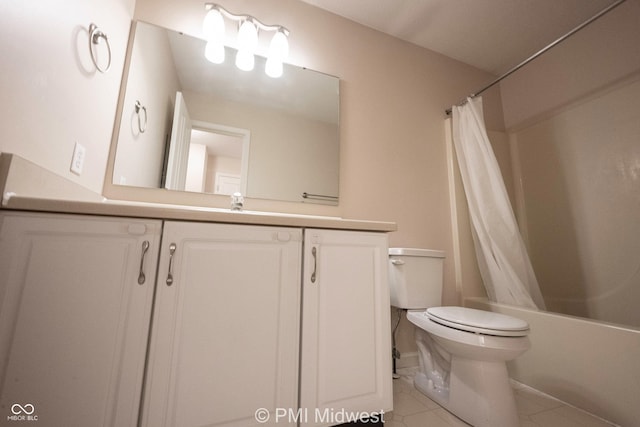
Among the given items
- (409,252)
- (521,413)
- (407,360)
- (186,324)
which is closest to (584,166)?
(409,252)

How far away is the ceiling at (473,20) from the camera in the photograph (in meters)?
1.64

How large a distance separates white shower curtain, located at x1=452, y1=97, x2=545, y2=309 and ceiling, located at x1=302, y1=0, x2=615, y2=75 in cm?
60

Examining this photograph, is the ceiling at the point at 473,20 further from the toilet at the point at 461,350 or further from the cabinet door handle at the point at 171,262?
the cabinet door handle at the point at 171,262

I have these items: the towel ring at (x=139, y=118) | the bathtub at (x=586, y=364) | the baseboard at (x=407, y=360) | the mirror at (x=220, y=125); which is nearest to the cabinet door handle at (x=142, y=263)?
the mirror at (x=220, y=125)

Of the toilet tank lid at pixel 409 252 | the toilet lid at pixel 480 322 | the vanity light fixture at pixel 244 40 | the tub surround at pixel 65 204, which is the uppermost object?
the vanity light fixture at pixel 244 40

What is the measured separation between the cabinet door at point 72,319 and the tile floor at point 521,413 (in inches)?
40.0

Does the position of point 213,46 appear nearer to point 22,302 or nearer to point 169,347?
point 22,302

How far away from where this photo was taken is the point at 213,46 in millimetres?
1340

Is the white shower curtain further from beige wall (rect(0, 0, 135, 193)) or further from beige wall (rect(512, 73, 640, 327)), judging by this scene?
beige wall (rect(0, 0, 135, 193))

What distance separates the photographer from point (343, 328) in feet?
2.89

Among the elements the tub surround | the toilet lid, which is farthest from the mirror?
the toilet lid

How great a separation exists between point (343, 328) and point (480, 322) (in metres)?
0.59

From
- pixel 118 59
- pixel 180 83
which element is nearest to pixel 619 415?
pixel 180 83

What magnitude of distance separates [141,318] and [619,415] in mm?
1885
